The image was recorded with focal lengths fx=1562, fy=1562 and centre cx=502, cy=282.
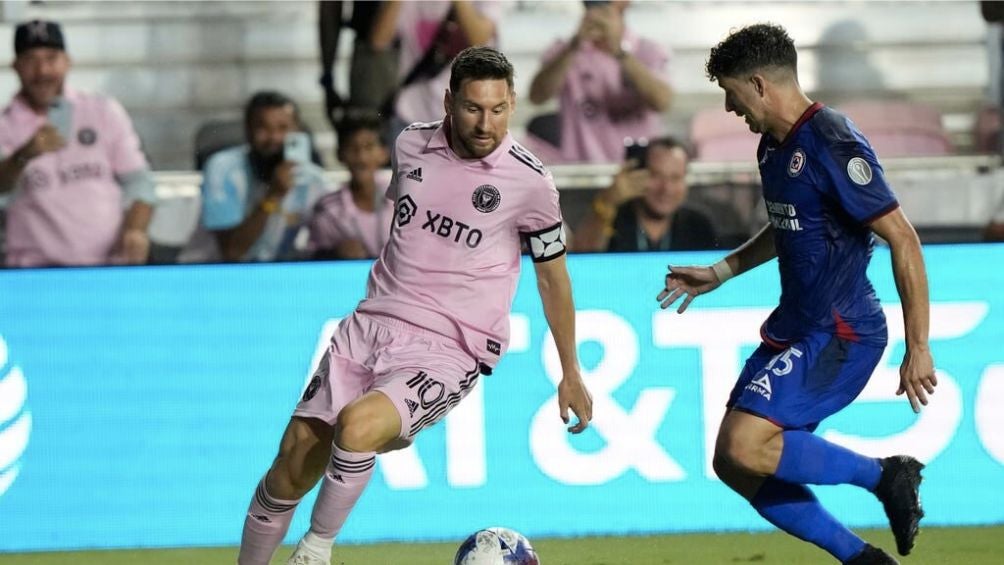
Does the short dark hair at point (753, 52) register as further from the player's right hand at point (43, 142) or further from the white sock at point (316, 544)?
the player's right hand at point (43, 142)


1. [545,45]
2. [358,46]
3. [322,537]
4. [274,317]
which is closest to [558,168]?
[545,45]

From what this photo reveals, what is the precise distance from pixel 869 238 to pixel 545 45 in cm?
384

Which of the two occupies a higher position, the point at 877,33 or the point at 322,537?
the point at 877,33

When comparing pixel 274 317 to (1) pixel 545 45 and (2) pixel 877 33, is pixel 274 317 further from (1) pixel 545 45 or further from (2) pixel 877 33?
(2) pixel 877 33

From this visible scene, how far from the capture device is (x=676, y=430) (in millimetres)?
7426

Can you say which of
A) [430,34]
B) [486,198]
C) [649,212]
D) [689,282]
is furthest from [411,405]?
[430,34]

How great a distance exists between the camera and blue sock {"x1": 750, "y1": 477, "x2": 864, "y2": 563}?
17.2ft

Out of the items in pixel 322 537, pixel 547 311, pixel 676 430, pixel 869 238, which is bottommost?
pixel 676 430

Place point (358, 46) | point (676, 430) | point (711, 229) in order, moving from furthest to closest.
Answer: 1. point (358, 46)
2. point (711, 229)
3. point (676, 430)

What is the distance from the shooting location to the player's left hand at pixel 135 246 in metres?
8.02

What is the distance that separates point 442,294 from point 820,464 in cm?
140

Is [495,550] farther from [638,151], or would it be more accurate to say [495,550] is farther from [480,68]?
[638,151]

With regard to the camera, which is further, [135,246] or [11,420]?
[135,246]

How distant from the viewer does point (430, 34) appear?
8711mm
